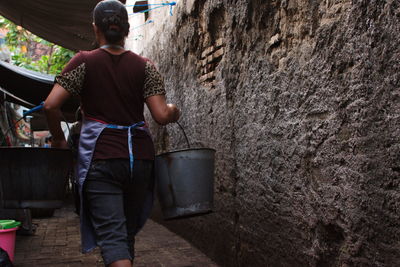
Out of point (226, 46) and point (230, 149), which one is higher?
point (226, 46)

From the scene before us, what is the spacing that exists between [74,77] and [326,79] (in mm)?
1279

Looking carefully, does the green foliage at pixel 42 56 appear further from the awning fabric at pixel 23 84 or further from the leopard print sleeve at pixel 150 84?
the leopard print sleeve at pixel 150 84

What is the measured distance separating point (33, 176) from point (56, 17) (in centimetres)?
652

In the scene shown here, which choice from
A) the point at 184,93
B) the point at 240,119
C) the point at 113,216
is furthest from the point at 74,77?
the point at 184,93

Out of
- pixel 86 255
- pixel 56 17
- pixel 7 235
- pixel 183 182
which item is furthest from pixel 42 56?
pixel 183 182

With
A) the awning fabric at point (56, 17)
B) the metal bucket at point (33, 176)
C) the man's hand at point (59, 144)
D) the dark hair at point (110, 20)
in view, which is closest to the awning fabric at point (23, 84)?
the awning fabric at point (56, 17)

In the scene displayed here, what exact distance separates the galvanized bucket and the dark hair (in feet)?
2.34

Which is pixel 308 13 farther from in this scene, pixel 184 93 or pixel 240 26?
pixel 184 93

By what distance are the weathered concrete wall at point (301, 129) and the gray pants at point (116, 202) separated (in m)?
0.89

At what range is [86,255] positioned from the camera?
458cm

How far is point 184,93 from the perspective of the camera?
527cm

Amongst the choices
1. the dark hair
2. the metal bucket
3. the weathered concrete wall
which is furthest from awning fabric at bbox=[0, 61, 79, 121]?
the dark hair

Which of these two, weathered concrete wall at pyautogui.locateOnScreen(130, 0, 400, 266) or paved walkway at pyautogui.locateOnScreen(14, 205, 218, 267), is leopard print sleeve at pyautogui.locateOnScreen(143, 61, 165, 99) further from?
paved walkway at pyautogui.locateOnScreen(14, 205, 218, 267)

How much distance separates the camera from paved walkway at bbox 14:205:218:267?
166 inches
